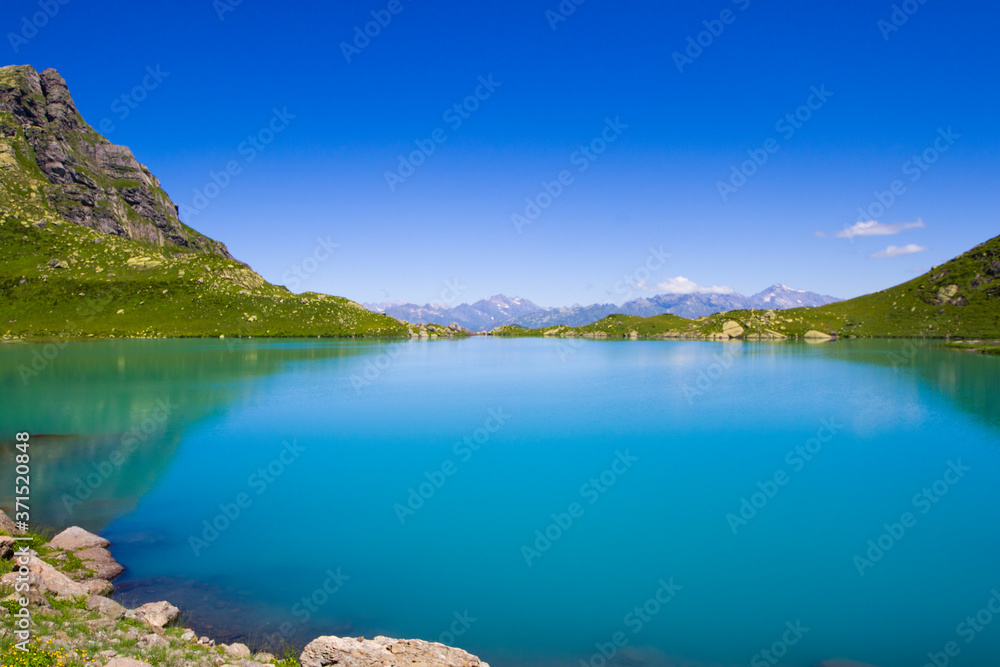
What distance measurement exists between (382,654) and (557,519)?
11611 millimetres

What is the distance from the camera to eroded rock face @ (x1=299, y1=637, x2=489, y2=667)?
33.1 feet

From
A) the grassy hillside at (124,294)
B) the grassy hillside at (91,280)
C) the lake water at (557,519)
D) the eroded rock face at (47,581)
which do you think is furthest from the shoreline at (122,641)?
the grassy hillside at (124,294)

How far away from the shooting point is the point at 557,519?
68.6 ft

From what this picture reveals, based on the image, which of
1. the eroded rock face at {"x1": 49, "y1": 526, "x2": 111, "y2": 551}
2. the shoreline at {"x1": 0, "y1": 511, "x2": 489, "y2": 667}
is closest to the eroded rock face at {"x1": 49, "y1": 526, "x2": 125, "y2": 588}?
the eroded rock face at {"x1": 49, "y1": 526, "x2": 111, "y2": 551}

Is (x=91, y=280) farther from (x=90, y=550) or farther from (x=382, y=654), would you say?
(x=382, y=654)

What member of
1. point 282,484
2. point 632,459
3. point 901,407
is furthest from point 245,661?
point 901,407

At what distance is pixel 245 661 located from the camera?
10516 mm

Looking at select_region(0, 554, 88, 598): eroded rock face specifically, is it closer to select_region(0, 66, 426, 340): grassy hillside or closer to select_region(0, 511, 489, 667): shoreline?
select_region(0, 511, 489, 667): shoreline

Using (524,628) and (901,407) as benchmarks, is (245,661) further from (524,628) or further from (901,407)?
(901,407)

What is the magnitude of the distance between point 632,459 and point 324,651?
21.5 meters

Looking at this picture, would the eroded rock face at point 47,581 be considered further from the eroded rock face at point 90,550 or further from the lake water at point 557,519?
the eroded rock face at point 90,550

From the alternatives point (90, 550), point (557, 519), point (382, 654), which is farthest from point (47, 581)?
point (557, 519)

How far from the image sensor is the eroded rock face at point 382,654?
10.1 m

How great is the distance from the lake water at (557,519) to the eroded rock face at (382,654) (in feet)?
7.52
